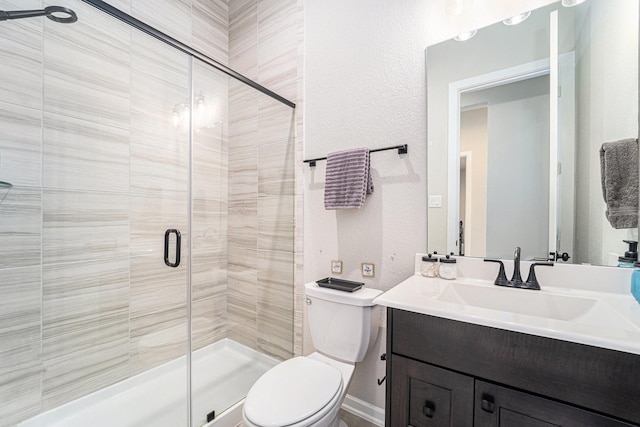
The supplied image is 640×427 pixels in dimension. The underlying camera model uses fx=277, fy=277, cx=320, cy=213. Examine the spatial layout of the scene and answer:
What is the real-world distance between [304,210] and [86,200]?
48.8 inches

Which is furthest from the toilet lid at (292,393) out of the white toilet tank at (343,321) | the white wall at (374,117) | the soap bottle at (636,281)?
the soap bottle at (636,281)

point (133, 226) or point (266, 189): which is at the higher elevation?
point (266, 189)

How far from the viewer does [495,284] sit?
116 centimetres

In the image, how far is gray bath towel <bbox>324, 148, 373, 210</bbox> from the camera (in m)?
1.50

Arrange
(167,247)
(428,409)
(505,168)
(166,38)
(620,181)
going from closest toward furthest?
(428,409) < (620,181) < (505,168) < (166,38) < (167,247)

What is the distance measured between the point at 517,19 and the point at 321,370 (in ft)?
5.86

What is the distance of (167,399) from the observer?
1633 millimetres

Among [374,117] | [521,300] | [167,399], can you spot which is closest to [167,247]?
[167,399]

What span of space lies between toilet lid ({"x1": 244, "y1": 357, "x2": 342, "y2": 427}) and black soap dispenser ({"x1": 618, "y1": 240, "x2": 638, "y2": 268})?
1180mm

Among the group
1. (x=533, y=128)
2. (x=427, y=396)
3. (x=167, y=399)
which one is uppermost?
(x=533, y=128)

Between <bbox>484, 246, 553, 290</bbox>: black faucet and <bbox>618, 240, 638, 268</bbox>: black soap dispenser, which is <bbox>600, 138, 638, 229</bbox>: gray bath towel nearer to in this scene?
<bbox>618, 240, 638, 268</bbox>: black soap dispenser

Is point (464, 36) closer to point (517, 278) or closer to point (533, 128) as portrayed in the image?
point (533, 128)

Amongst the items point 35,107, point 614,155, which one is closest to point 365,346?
point 614,155

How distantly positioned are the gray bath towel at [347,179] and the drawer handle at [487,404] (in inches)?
36.6
